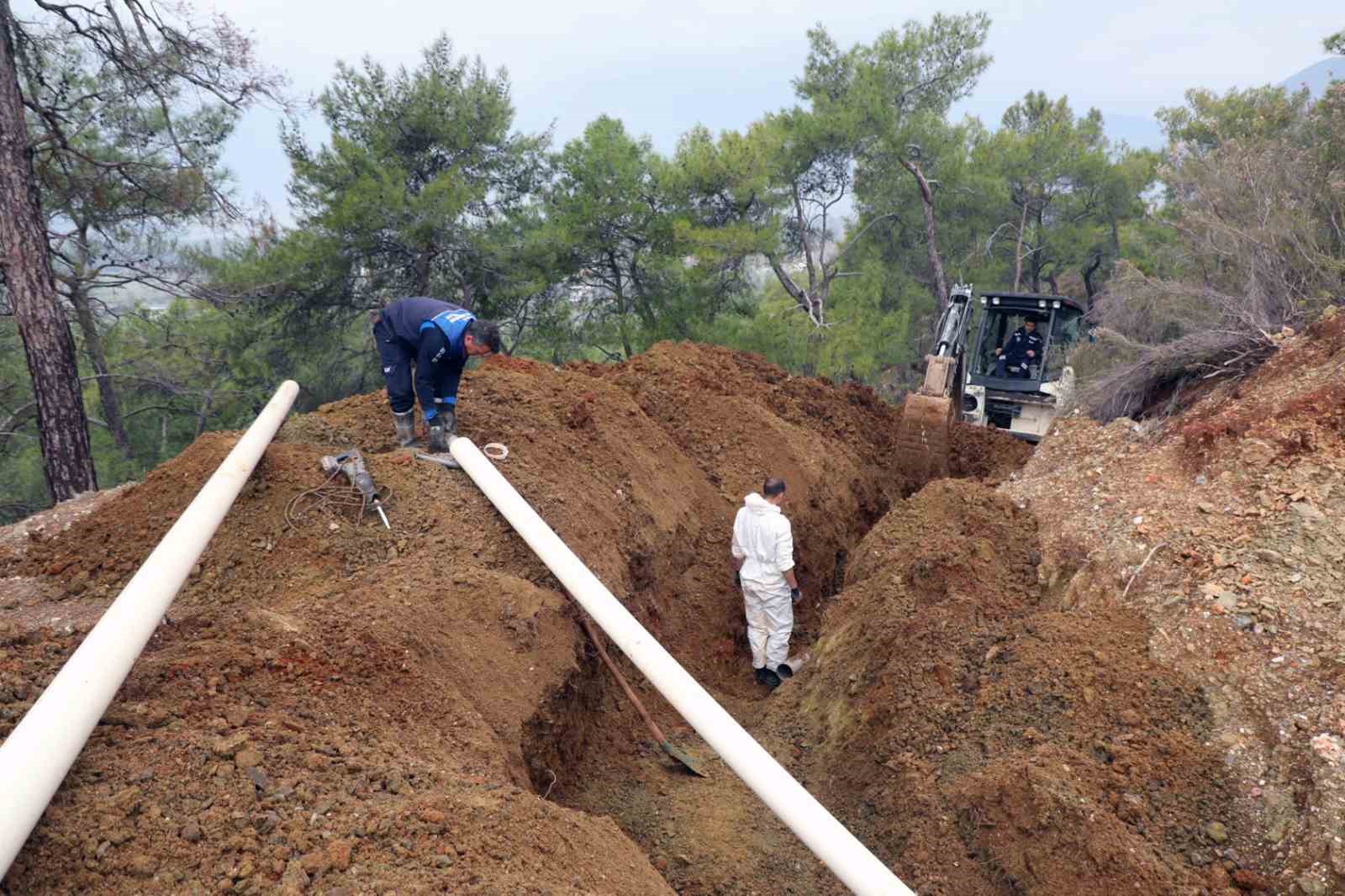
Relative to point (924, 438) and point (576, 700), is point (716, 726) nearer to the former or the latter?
point (576, 700)

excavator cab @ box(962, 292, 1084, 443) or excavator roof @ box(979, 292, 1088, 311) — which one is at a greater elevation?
excavator roof @ box(979, 292, 1088, 311)

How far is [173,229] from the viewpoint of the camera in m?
12.2

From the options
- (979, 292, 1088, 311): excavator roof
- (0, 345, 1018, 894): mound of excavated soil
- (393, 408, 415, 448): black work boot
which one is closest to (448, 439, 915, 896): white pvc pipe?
(0, 345, 1018, 894): mound of excavated soil

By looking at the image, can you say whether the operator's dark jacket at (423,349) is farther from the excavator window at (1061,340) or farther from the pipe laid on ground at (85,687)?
the excavator window at (1061,340)

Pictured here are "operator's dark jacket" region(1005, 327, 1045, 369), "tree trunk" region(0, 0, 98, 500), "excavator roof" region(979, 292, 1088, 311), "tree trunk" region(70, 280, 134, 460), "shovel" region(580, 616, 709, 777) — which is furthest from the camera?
"tree trunk" region(70, 280, 134, 460)

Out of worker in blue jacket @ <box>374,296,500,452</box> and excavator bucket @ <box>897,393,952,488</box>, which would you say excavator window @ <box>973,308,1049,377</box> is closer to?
excavator bucket @ <box>897,393,952,488</box>

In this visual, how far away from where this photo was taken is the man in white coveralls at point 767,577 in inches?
251

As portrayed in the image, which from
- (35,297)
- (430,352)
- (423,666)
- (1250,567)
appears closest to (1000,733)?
(1250,567)

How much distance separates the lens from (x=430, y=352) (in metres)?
5.75

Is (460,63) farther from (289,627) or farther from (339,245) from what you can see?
(289,627)

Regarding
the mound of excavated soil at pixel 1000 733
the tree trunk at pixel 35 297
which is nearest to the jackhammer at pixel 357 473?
the mound of excavated soil at pixel 1000 733

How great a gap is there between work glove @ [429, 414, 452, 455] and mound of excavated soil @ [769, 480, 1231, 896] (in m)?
3.36

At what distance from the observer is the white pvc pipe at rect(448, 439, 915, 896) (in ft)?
10.3

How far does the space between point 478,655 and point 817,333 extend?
43.5 ft
